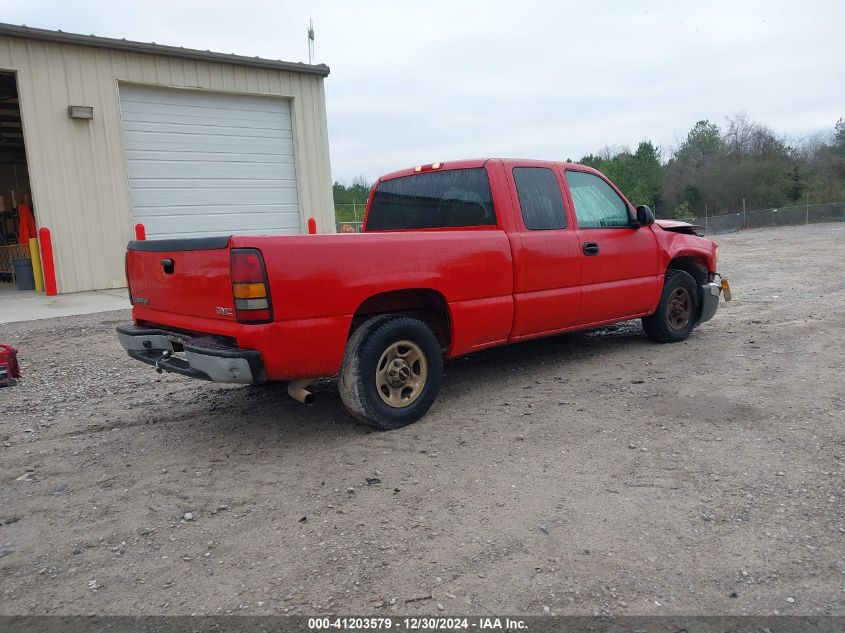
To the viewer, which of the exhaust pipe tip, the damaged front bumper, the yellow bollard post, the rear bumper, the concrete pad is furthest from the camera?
the yellow bollard post

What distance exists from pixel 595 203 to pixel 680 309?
5.81ft

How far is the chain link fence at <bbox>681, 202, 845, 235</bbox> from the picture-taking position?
35.5 meters

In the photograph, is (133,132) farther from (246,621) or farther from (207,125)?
(246,621)

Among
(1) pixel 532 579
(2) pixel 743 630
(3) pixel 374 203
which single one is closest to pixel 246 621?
(1) pixel 532 579

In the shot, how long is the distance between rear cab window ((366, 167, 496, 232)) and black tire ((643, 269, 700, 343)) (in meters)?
2.53

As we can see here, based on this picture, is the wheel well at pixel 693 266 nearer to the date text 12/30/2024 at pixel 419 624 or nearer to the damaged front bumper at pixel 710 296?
the damaged front bumper at pixel 710 296

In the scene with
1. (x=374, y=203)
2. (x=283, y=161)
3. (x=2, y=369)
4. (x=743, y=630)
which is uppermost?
(x=283, y=161)

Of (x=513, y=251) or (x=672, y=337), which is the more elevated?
(x=513, y=251)

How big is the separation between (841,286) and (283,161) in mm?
12084

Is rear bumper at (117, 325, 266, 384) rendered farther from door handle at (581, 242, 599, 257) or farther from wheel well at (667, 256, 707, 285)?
wheel well at (667, 256, 707, 285)

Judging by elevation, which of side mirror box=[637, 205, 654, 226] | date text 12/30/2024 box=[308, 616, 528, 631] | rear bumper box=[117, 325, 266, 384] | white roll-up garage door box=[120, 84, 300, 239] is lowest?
date text 12/30/2024 box=[308, 616, 528, 631]

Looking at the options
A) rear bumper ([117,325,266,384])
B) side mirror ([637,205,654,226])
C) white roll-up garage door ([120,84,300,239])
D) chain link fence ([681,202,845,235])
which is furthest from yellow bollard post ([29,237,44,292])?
chain link fence ([681,202,845,235])

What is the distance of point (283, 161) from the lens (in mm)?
15836

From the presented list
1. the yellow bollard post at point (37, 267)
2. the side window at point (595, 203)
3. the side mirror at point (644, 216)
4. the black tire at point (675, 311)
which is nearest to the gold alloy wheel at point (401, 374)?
the side window at point (595, 203)
